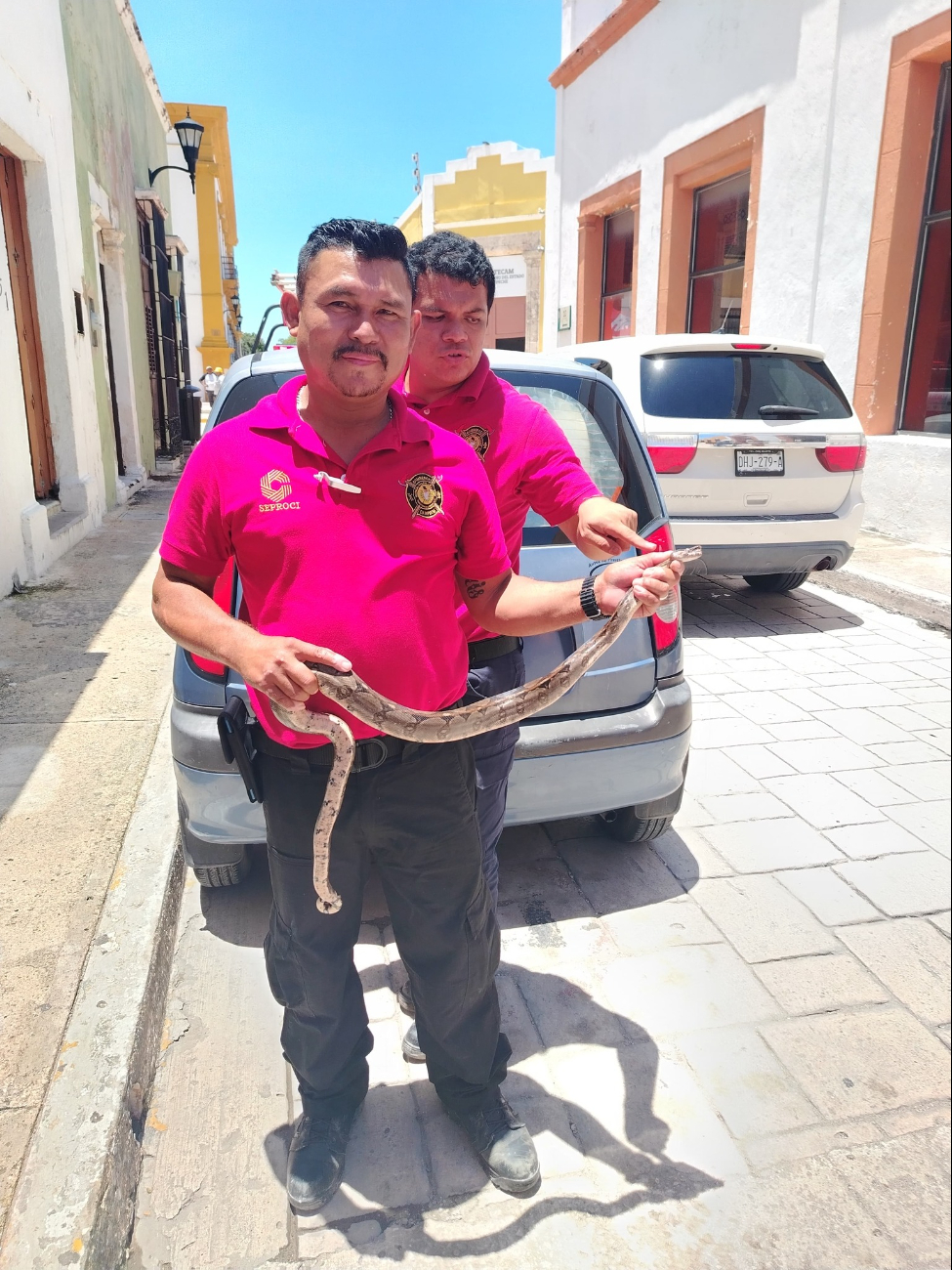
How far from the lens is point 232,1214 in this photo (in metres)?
2.03

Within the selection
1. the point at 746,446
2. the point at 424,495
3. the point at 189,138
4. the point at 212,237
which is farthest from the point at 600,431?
the point at 212,237

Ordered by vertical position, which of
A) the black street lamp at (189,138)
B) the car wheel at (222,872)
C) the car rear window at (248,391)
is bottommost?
the car wheel at (222,872)

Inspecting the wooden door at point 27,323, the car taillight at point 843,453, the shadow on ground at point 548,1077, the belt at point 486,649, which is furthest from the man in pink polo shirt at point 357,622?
the wooden door at point 27,323

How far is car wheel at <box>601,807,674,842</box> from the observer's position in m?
3.37

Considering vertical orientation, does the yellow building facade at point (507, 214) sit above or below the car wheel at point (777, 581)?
above

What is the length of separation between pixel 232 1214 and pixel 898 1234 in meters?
1.50

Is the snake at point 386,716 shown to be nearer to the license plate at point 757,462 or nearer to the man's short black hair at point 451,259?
the man's short black hair at point 451,259

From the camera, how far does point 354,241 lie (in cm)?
176

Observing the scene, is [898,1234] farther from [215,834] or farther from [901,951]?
[215,834]

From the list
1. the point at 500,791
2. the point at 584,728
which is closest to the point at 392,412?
the point at 500,791

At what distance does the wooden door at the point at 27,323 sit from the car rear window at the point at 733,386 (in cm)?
523

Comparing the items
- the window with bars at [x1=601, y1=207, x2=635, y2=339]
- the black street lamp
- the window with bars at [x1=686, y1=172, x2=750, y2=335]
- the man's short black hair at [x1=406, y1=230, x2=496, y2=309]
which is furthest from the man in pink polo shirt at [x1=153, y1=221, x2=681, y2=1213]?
the window with bars at [x1=601, y1=207, x2=635, y2=339]

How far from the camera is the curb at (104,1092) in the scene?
1857 mm

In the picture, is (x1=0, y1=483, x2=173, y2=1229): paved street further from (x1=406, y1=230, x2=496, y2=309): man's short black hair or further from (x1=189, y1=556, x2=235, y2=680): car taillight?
(x1=406, y1=230, x2=496, y2=309): man's short black hair
